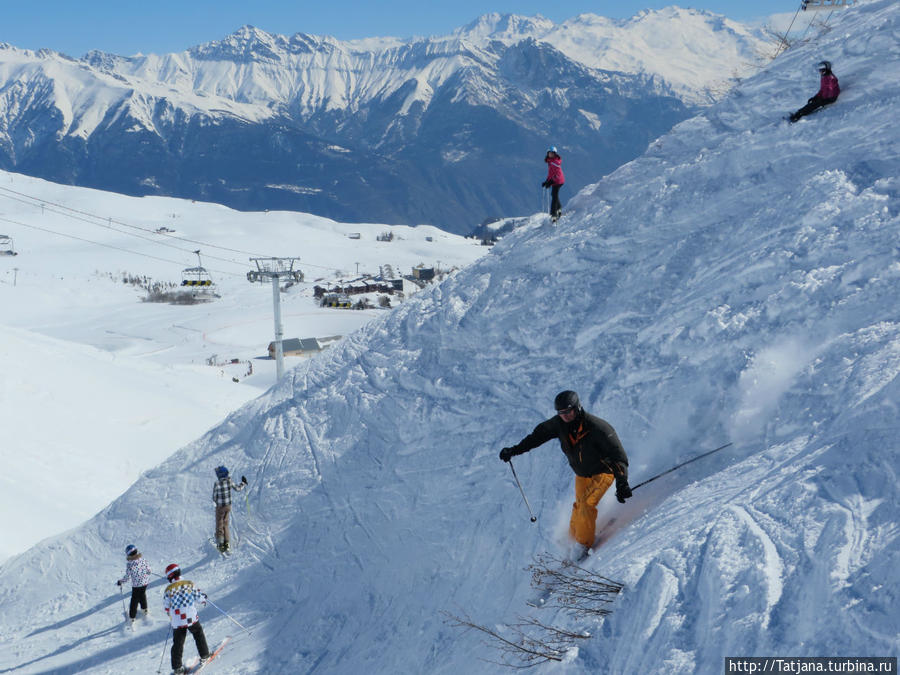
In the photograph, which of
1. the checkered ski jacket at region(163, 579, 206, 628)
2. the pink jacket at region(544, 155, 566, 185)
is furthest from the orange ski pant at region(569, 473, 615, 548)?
the pink jacket at region(544, 155, 566, 185)

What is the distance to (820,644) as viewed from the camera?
4195 mm

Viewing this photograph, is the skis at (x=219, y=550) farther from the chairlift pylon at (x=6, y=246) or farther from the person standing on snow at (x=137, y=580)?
the chairlift pylon at (x=6, y=246)

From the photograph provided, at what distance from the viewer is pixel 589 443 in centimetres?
601

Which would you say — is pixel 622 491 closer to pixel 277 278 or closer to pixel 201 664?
pixel 201 664

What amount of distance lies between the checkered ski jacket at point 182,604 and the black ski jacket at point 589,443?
5.53 metres

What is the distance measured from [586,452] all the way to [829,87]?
9040 mm

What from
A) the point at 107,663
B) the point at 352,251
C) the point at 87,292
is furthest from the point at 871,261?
the point at 352,251

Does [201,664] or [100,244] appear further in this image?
[100,244]

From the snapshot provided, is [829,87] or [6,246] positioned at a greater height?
[6,246]

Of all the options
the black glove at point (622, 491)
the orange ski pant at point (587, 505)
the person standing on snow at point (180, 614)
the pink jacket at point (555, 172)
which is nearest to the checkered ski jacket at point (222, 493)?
the person standing on snow at point (180, 614)

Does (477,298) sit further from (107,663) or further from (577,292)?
(107,663)

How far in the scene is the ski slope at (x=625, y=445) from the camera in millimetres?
5031

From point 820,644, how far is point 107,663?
31.1 ft

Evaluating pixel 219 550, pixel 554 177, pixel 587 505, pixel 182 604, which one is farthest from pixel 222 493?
pixel 554 177
